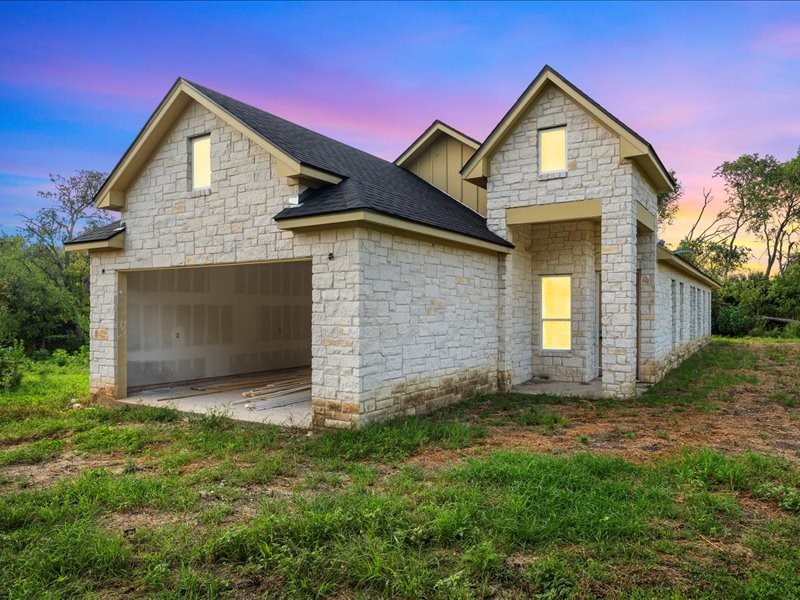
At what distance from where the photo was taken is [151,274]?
11930 millimetres

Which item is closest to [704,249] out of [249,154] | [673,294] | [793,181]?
[793,181]

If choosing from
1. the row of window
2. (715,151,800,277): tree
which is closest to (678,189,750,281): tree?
(715,151,800,277): tree

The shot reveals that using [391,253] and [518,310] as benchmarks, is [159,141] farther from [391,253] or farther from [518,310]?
[518,310]

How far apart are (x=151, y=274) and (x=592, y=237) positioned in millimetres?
10665

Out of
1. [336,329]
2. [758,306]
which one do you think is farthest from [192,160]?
[758,306]

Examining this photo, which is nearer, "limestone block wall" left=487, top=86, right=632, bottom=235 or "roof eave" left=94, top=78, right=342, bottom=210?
"roof eave" left=94, top=78, right=342, bottom=210

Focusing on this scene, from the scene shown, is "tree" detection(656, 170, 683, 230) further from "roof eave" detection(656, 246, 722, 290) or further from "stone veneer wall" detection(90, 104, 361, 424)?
"stone veneer wall" detection(90, 104, 361, 424)

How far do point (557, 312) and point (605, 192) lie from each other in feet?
11.2

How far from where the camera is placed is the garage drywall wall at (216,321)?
11.8 meters

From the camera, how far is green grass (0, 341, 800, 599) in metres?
3.59

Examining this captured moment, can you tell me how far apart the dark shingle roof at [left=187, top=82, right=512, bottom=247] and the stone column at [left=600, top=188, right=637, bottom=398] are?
7.09ft

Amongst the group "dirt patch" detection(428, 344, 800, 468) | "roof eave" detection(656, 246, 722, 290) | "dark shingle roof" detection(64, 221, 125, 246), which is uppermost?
"dark shingle roof" detection(64, 221, 125, 246)

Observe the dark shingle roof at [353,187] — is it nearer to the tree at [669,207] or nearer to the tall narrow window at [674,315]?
the tall narrow window at [674,315]

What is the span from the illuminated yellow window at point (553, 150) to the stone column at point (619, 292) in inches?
51.4
